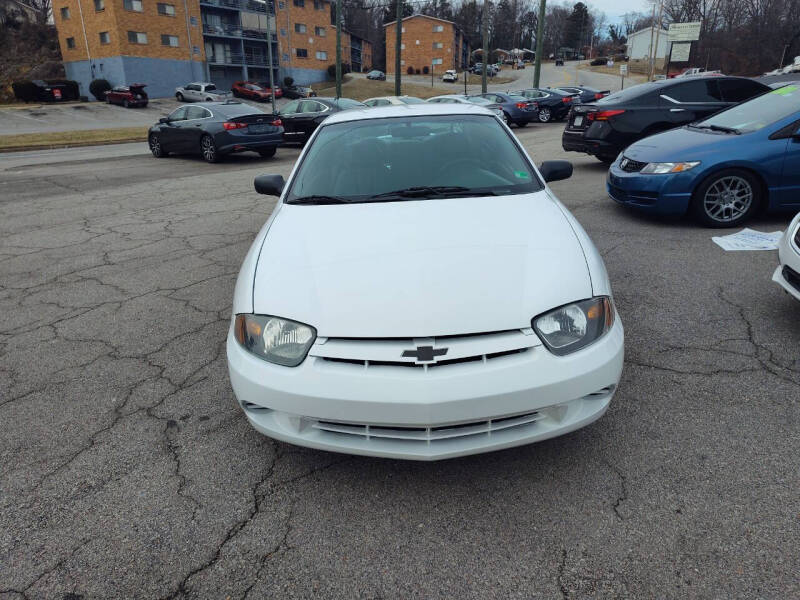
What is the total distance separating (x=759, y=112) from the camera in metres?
5.89

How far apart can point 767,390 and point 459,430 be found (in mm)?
1928

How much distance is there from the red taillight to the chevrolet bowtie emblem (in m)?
8.31

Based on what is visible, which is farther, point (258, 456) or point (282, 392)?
point (258, 456)

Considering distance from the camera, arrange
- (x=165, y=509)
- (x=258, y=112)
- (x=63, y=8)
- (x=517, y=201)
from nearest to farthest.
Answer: (x=165, y=509)
(x=517, y=201)
(x=258, y=112)
(x=63, y=8)

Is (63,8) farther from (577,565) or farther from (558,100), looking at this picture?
(577,565)

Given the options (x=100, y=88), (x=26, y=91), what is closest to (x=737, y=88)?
(x=26, y=91)

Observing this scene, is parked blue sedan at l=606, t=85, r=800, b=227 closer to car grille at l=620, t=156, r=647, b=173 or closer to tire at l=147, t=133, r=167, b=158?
car grille at l=620, t=156, r=647, b=173

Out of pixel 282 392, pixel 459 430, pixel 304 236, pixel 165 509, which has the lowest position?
pixel 165 509

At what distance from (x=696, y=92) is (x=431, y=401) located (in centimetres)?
923

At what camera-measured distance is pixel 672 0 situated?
68.4 m

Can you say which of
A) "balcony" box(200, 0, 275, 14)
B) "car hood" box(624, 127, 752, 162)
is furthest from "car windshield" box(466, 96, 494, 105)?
"balcony" box(200, 0, 275, 14)

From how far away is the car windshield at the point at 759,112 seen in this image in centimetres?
562

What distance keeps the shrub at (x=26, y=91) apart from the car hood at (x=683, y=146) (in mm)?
42878

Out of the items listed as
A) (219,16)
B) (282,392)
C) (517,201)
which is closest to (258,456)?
(282,392)
